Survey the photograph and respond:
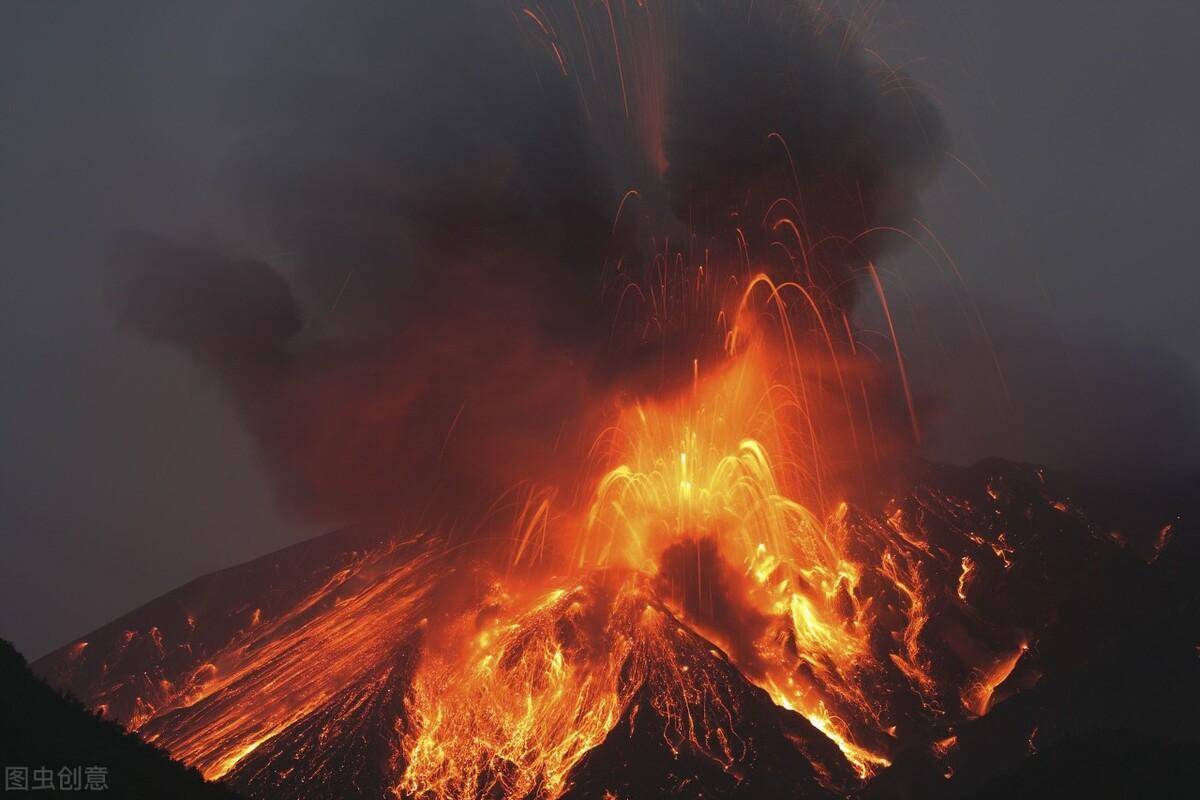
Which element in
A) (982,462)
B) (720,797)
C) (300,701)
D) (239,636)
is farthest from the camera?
(982,462)

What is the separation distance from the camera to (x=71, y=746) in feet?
65.6

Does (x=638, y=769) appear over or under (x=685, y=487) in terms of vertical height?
under

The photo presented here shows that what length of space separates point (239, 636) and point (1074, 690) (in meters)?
87.0

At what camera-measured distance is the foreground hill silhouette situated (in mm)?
18266

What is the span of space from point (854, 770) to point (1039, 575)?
129 ft

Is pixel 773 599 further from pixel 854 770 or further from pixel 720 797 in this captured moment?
pixel 720 797

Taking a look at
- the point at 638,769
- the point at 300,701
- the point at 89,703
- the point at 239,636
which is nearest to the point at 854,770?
the point at 638,769

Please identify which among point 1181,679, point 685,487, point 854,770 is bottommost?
point 1181,679

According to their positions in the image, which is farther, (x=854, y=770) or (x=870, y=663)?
(x=870, y=663)

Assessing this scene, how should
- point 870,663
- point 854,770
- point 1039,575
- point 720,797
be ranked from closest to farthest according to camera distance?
point 720,797 < point 854,770 < point 870,663 < point 1039,575

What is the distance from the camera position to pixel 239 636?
10100 centimetres

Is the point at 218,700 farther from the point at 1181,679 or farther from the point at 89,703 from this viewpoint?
the point at 1181,679

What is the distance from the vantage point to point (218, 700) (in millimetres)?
78438

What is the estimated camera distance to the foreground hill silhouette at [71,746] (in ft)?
59.9
